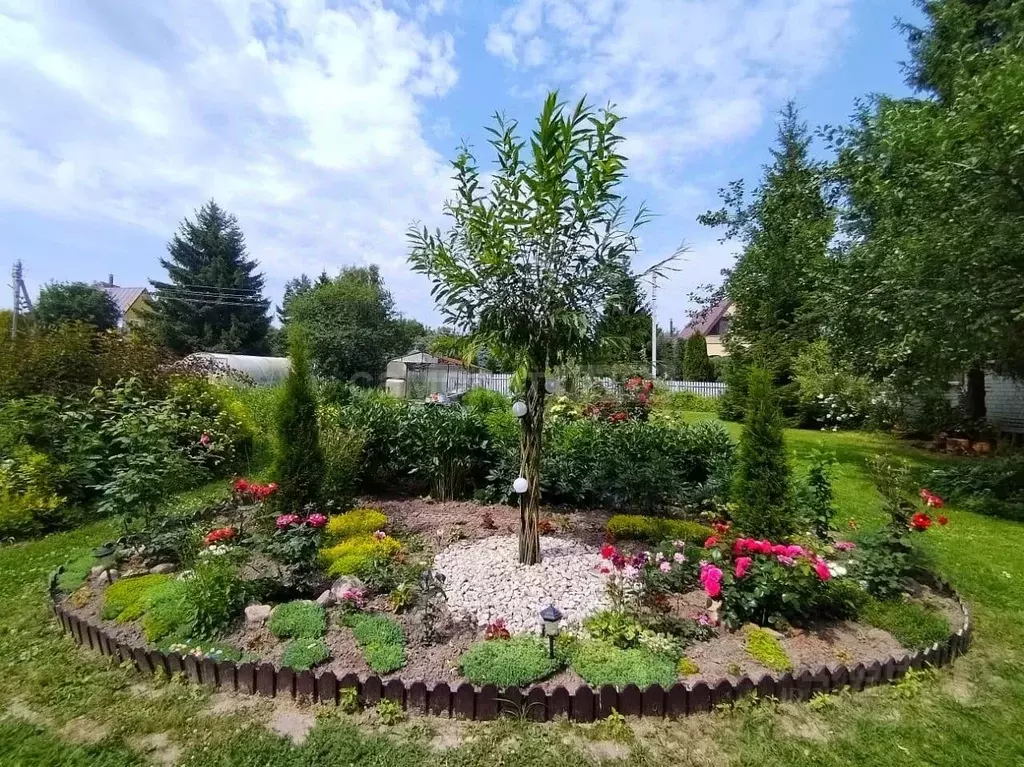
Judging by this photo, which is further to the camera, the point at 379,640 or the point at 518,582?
the point at 518,582

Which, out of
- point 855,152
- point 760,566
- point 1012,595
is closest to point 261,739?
point 760,566

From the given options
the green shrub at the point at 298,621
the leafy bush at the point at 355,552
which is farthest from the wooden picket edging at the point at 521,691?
the leafy bush at the point at 355,552

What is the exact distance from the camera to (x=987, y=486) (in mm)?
7191

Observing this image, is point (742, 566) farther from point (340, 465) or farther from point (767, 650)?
point (340, 465)

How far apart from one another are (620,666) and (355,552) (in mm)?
2093

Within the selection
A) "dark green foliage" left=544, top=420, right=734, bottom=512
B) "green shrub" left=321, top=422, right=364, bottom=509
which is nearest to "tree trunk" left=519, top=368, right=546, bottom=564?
"dark green foliage" left=544, top=420, right=734, bottom=512

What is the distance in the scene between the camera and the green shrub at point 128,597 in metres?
3.25

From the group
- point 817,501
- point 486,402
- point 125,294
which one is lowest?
point 817,501

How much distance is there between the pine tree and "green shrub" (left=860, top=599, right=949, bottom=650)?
1113 inches

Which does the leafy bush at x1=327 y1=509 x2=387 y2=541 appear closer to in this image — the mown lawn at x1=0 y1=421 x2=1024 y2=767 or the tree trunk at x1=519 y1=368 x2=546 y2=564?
the tree trunk at x1=519 y1=368 x2=546 y2=564

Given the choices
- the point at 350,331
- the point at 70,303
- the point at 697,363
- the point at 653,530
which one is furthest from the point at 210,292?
the point at 653,530

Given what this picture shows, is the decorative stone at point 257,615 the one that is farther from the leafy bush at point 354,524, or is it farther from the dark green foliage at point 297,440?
the dark green foliage at point 297,440

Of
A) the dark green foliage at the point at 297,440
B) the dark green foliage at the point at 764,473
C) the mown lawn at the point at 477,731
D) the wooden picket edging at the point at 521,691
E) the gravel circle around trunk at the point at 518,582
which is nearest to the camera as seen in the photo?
the mown lawn at the point at 477,731

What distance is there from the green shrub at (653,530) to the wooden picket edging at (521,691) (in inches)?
70.7
